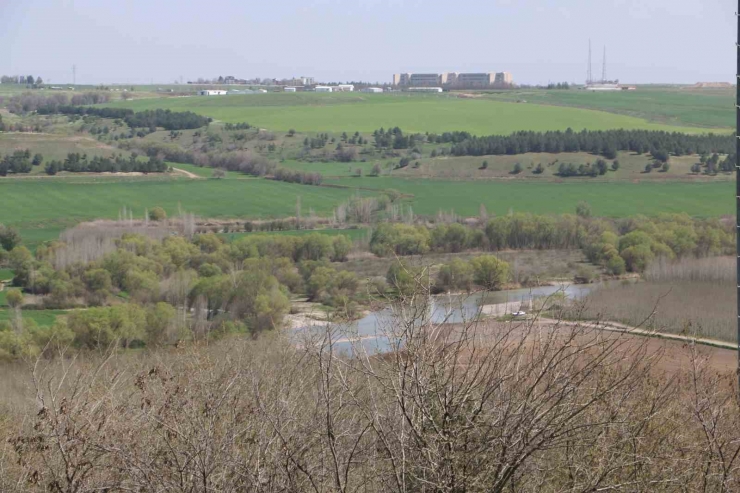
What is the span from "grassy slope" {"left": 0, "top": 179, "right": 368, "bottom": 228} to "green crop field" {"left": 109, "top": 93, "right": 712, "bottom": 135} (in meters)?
19.6

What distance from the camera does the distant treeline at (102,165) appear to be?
50.3m

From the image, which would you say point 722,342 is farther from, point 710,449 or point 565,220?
point 565,220

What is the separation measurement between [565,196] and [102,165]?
22973 mm

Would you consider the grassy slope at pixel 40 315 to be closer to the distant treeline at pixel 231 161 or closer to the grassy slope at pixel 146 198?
the grassy slope at pixel 146 198

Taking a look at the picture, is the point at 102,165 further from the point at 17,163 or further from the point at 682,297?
the point at 682,297

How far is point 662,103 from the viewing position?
247 ft

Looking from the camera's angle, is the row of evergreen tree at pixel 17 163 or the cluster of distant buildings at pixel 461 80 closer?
the row of evergreen tree at pixel 17 163

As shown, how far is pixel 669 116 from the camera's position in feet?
224

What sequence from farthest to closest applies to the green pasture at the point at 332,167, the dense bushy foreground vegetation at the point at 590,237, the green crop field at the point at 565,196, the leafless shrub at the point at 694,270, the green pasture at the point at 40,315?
1. the green pasture at the point at 332,167
2. the green crop field at the point at 565,196
3. the dense bushy foreground vegetation at the point at 590,237
4. the leafless shrub at the point at 694,270
5. the green pasture at the point at 40,315

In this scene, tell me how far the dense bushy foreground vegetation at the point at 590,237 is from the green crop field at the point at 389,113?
2513cm

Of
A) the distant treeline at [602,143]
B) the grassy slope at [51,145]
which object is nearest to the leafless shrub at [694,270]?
the distant treeline at [602,143]

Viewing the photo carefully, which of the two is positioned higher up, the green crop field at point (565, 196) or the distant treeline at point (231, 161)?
the distant treeline at point (231, 161)

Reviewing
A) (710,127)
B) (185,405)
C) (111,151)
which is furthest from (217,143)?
(185,405)

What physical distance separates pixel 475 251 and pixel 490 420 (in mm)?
31128
